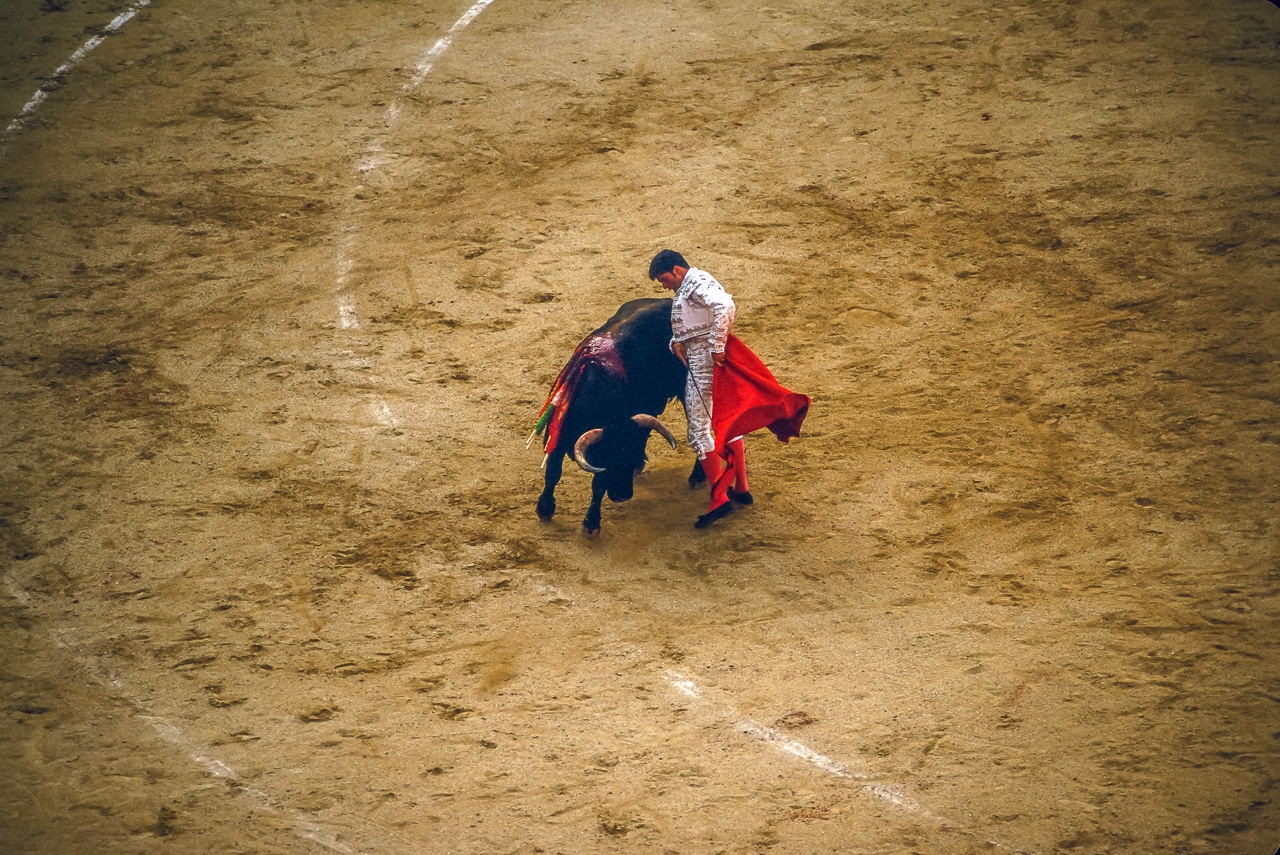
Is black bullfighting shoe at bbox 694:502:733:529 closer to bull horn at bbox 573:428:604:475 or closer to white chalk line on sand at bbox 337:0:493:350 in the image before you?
bull horn at bbox 573:428:604:475

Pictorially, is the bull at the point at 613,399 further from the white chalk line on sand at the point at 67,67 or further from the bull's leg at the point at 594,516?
the white chalk line on sand at the point at 67,67

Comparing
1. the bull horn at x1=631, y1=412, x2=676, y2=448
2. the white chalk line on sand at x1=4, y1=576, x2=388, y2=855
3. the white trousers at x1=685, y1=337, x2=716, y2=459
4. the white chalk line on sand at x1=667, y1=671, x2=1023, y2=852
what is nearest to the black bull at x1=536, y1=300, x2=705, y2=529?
the bull horn at x1=631, y1=412, x2=676, y2=448

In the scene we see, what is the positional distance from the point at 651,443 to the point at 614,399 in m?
1.36

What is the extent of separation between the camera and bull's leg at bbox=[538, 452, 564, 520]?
7578mm

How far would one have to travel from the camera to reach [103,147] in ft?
37.6

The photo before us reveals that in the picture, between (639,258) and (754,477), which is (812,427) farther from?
(639,258)

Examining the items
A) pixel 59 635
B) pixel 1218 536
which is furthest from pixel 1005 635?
pixel 59 635

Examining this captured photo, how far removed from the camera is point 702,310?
23.7 feet

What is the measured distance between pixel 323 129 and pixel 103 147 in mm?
2032

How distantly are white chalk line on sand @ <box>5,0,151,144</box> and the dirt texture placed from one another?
159 mm

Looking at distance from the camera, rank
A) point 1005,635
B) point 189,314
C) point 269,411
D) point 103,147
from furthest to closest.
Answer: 1. point 103,147
2. point 189,314
3. point 269,411
4. point 1005,635

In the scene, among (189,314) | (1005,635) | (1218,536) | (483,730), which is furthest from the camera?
(189,314)

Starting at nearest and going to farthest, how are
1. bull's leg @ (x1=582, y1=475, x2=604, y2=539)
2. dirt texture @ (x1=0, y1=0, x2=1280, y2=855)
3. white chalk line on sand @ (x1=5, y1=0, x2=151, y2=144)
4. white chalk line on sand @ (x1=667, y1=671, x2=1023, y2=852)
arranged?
white chalk line on sand @ (x1=667, y1=671, x2=1023, y2=852)
dirt texture @ (x1=0, y1=0, x2=1280, y2=855)
bull's leg @ (x1=582, y1=475, x2=604, y2=539)
white chalk line on sand @ (x1=5, y1=0, x2=151, y2=144)

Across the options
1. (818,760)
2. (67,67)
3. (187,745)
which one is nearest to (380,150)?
(67,67)
